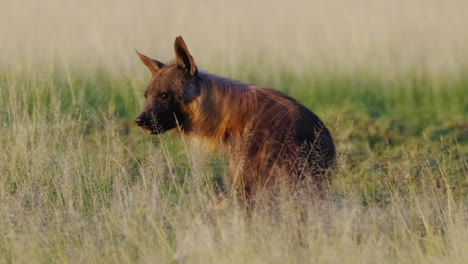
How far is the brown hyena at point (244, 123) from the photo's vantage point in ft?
20.2

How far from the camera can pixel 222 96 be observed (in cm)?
662

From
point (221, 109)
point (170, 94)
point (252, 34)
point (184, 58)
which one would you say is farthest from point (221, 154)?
point (252, 34)

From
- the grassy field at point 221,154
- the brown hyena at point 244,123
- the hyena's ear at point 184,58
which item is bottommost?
the grassy field at point 221,154

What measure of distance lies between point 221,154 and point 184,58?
0.75 m

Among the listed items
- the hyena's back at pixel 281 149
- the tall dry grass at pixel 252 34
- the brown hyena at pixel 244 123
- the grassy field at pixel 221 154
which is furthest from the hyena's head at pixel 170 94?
the tall dry grass at pixel 252 34

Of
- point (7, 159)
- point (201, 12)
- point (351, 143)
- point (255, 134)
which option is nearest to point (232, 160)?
point (255, 134)

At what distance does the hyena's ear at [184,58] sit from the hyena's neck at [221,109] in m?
0.14

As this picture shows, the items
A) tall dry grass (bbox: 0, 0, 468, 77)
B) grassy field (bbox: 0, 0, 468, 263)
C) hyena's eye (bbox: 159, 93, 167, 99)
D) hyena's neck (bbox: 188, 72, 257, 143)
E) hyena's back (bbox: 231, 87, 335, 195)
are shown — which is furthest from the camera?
tall dry grass (bbox: 0, 0, 468, 77)

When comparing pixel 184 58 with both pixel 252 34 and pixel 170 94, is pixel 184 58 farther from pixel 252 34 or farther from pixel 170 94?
pixel 252 34

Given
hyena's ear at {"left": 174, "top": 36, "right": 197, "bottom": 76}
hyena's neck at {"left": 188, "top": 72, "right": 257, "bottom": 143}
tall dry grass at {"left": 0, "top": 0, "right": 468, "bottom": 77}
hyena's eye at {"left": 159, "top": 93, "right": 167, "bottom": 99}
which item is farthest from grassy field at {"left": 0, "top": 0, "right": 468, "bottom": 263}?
hyena's ear at {"left": 174, "top": 36, "right": 197, "bottom": 76}

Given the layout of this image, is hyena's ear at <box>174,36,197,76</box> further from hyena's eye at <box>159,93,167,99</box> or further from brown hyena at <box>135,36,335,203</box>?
hyena's eye at <box>159,93,167,99</box>

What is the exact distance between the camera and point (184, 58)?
21.7ft

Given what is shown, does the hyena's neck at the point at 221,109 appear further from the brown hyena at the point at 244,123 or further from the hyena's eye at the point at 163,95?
the hyena's eye at the point at 163,95

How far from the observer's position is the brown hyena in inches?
242
